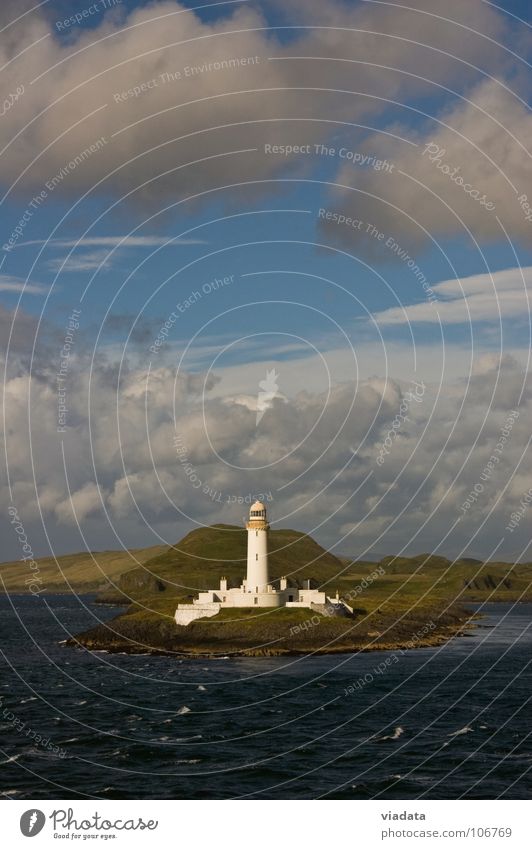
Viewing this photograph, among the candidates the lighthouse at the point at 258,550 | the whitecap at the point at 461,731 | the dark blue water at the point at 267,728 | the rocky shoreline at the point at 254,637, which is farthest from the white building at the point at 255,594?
the whitecap at the point at 461,731

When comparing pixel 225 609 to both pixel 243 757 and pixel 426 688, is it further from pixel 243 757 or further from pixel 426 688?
pixel 243 757

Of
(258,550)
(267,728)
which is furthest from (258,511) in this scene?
(267,728)

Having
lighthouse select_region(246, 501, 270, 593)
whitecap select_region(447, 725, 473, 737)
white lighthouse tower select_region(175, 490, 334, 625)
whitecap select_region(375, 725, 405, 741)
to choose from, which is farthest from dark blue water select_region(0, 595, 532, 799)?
lighthouse select_region(246, 501, 270, 593)

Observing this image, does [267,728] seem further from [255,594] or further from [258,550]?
[258,550]

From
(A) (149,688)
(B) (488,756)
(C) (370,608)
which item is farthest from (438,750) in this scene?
(C) (370,608)

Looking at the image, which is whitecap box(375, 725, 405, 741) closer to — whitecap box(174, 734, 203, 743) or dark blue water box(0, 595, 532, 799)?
dark blue water box(0, 595, 532, 799)

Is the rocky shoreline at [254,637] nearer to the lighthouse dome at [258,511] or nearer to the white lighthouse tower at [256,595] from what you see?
the white lighthouse tower at [256,595]
